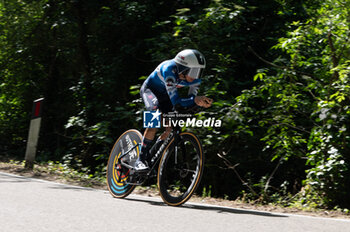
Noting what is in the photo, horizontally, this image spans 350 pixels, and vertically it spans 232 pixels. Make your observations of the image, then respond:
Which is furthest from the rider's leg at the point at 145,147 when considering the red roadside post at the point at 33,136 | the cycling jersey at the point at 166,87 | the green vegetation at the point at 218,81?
the red roadside post at the point at 33,136

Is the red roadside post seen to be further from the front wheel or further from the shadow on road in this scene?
the front wheel

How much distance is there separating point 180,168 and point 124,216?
115 centimetres

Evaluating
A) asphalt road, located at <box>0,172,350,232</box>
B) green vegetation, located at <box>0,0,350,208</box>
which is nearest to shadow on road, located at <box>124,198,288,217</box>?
asphalt road, located at <box>0,172,350,232</box>

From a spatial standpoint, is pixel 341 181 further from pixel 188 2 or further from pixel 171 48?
pixel 188 2

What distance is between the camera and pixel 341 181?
7016 mm

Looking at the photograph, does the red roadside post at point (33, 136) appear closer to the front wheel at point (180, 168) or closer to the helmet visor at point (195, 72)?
the front wheel at point (180, 168)

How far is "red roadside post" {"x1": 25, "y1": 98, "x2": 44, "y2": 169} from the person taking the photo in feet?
30.9

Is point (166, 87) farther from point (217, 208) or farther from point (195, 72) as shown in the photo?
point (217, 208)

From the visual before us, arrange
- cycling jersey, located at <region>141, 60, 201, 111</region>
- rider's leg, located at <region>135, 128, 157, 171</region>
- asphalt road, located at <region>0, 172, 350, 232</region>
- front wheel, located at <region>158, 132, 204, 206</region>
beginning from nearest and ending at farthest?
1. asphalt road, located at <region>0, 172, 350, 232</region>
2. cycling jersey, located at <region>141, 60, 201, 111</region>
3. front wheel, located at <region>158, 132, 204, 206</region>
4. rider's leg, located at <region>135, 128, 157, 171</region>

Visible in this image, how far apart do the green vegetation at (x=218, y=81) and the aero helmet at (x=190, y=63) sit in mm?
2151

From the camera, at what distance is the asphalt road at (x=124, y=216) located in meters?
4.75

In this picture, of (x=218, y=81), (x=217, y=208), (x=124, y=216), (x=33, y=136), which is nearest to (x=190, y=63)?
(x=217, y=208)

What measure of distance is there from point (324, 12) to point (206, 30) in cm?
251

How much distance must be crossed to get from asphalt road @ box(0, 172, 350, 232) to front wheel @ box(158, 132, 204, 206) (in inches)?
6.2
